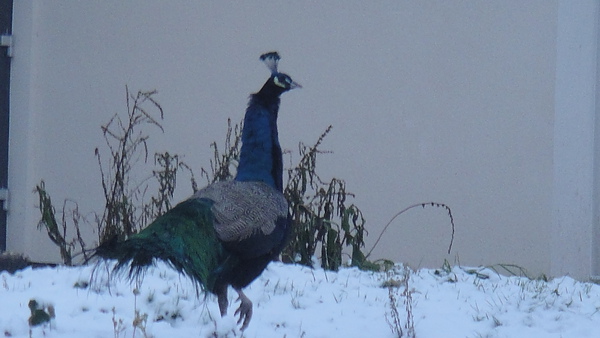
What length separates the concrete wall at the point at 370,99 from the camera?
22.0 feet

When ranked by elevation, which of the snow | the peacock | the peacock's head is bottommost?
the snow

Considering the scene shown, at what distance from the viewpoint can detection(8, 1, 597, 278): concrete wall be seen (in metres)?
6.69

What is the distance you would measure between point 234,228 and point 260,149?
2.30ft

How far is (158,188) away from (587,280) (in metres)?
3.01

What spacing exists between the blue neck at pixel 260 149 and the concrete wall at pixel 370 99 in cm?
172

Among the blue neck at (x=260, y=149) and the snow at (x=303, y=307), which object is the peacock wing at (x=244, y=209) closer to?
the blue neck at (x=260, y=149)

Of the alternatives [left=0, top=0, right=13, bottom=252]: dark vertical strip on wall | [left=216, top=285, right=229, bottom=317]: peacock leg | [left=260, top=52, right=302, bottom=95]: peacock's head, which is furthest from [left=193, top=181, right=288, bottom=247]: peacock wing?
[left=0, top=0, right=13, bottom=252]: dark vertical strip on wall

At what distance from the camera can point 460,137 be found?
6.75m

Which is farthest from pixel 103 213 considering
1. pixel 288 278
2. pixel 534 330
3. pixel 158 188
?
pixel 534 330

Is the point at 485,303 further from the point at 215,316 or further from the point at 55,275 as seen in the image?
the point at 55,275

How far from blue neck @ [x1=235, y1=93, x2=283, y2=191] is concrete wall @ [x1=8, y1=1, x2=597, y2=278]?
5.65 ft

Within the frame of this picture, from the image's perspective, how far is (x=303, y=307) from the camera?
504cm

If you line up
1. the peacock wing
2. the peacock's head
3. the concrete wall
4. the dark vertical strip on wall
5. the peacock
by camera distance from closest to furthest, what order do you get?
the peacock < the peacock wing < the peacock's head < the concrete wall < the dark vertical strip on wall

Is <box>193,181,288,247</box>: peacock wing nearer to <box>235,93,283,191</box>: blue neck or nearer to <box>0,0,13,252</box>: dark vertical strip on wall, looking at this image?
<box>235,93,283,191</box>: blue neck
